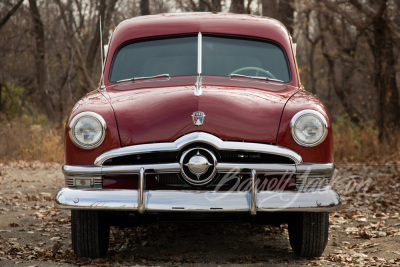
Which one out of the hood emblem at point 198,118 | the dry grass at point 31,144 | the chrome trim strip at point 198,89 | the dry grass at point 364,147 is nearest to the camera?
the hood emblem at point 198,118

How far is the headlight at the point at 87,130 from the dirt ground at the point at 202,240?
0.89m

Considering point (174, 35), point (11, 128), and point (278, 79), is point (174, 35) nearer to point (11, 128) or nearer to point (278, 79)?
point (278, 79)

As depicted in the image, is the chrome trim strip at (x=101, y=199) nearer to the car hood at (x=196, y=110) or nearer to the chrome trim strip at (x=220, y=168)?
the chrome trim strip at (x=220, y=168)

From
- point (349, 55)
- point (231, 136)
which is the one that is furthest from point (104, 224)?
point (349, 55)

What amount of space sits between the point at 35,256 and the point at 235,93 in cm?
200

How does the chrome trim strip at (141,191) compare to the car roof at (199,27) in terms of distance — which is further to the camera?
the car roof at (199,27)

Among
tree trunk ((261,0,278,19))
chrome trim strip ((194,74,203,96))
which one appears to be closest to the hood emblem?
chrome trim strip ((194,74,203,96))

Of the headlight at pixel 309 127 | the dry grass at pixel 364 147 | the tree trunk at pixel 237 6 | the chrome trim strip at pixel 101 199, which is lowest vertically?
the dry grass at pixel 364 147

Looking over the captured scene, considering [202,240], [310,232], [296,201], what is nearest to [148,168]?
[296,201]

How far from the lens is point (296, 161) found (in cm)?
394

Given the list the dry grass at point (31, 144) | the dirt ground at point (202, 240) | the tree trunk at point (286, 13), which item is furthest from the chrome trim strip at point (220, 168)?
the tree trunk at point (286, 13)

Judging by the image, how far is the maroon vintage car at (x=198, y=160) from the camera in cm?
383

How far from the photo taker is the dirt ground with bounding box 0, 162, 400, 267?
4375 millimetres

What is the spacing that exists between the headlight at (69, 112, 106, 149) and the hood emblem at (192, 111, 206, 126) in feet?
2.07
